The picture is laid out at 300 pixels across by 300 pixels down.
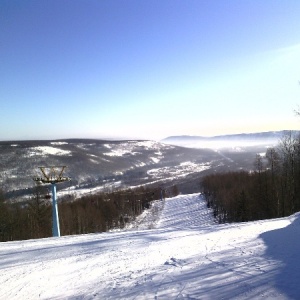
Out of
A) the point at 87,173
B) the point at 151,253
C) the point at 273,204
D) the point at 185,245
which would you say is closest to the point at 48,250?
the point at 151,253

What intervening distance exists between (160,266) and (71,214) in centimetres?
3960

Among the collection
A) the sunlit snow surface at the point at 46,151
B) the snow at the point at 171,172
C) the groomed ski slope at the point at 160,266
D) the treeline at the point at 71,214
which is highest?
the sunlit snow surface at the point at 46,151

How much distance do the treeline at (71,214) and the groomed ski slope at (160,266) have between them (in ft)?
56.1

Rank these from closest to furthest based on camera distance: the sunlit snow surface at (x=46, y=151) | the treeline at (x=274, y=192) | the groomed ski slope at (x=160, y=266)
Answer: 1. the groomed ski slope at (x=160, y=266)
2. the treeline at (x=274, y=192)
3. the sunlit snow surface at (x=46, y=151)

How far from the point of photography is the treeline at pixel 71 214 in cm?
2936

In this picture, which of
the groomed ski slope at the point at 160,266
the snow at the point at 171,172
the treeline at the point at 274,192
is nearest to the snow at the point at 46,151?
the snow at the point at 171,172

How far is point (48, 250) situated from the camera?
11.0m

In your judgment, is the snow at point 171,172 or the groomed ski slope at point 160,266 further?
the snow at point 171,172

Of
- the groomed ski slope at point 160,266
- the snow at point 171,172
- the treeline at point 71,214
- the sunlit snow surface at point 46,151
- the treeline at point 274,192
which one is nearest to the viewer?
the groomed ski slope at point 160,266

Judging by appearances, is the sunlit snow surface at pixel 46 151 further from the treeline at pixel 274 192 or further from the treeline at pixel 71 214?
the treeline at pixel 274 192

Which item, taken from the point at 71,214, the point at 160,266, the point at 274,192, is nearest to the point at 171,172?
the point at 71,214

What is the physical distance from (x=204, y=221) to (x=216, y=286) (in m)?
42.3

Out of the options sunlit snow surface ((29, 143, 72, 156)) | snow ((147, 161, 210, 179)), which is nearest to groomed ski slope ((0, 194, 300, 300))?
snow ((147, 161, 210, 179))

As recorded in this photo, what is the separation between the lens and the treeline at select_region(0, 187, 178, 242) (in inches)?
1156
